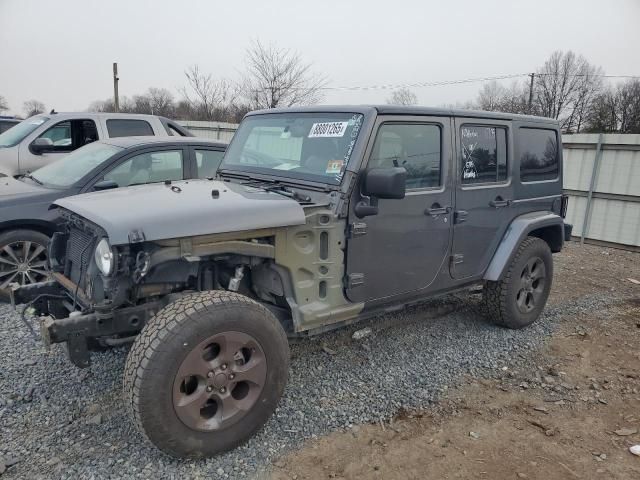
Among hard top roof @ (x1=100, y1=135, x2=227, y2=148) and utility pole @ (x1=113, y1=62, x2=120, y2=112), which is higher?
utility pole @ (x1=113, y1=62, x2=120, y2=112)

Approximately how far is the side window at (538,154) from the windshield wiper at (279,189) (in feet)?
7.59

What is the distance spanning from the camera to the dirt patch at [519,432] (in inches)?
106

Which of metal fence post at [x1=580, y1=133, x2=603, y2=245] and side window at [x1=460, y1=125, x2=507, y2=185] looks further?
metal fence post at [x1=580, y1=133, x2=603, y2=245]

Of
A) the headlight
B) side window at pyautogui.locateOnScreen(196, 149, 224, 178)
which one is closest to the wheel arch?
side window at pyautogui.locateOnScreen(196, 149, 224, 178)

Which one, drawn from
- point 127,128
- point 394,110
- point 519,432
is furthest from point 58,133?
point 519,432

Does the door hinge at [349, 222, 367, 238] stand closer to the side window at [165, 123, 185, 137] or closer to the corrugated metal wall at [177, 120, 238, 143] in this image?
the side window at [165, 123, 185, 137]

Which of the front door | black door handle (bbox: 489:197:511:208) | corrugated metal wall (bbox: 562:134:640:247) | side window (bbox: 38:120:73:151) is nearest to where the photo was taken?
the front door

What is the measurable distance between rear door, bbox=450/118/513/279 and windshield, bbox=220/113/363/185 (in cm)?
108

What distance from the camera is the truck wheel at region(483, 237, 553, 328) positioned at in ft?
14.7

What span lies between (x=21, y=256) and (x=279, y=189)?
10.2 feet

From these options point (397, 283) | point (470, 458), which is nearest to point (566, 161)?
point (397, 283)

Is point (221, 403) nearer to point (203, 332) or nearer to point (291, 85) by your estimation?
point (203, 332)

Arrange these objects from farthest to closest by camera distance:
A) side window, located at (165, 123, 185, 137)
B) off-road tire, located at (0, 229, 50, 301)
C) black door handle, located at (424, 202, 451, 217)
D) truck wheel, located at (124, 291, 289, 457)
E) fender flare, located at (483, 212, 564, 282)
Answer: side window, located at (165, 123, 185, 137) → off-road tire, located at (0, 229, 50, 301) → fender flare, located at (483, 212, 564, 282) → black door handle, located at (424, 202, 451, 217) → truck wheel, located at (124, 291, 289, 457)

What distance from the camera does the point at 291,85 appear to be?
22281 millimetres
